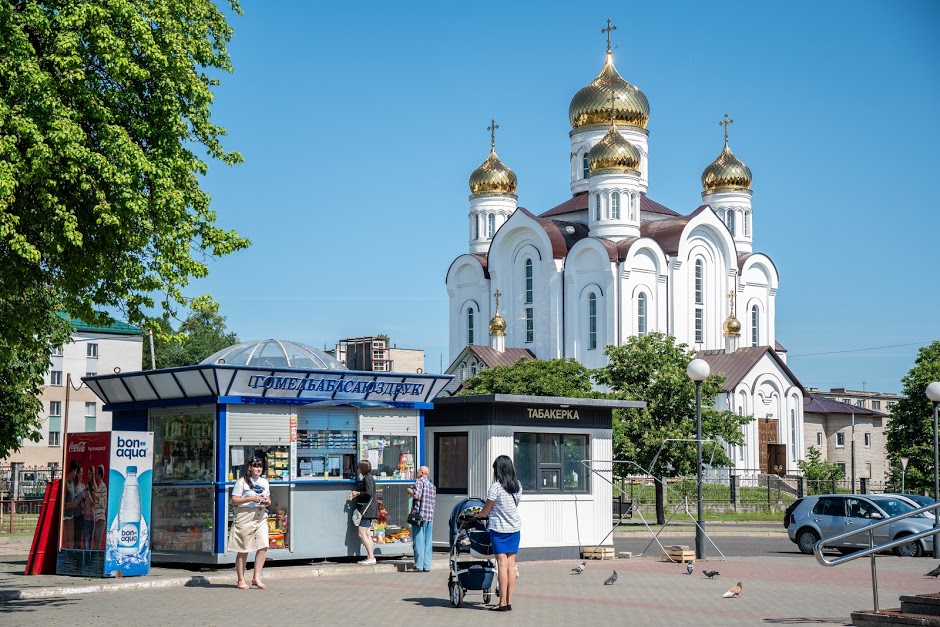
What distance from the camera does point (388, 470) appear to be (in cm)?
2116

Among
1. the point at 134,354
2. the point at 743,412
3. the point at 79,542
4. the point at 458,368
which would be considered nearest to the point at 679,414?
the point at 743,412

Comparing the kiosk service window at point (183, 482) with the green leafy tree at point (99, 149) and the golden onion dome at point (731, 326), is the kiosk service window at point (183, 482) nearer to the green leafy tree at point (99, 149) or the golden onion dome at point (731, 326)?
the green leafy tree at point (99, 149)

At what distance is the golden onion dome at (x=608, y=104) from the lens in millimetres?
77562

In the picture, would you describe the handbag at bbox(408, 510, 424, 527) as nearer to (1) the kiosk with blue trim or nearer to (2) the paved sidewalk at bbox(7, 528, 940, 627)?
(2) the paved sidewalk at bbox(7, 528, 940, 627)

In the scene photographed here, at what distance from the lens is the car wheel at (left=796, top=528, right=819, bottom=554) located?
89.7ft

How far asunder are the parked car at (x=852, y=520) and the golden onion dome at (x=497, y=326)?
1796 inches

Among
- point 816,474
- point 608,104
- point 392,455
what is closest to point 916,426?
point 816,474

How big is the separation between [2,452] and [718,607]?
2719 centimetres

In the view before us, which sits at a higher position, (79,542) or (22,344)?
(22,344)

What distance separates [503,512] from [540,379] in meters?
41.8

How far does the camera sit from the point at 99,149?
15891 millimetres

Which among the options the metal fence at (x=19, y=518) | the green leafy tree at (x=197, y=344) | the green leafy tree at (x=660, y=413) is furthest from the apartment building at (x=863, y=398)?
the metal fence at (x=19, y=518)

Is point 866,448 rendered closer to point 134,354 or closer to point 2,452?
point 134,354

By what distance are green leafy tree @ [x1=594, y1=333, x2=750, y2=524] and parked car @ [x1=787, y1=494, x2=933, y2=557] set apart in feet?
49.9
